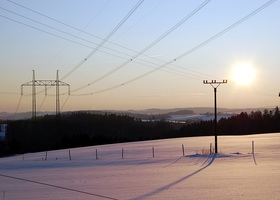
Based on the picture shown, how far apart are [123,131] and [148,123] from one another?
17.4 m

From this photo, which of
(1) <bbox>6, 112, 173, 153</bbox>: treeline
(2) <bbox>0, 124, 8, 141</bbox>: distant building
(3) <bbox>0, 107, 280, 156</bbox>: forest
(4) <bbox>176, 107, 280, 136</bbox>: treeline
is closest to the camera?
(1) <bbox>6, 112, 173, 153</bbox>: treeline

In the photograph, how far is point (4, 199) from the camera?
63.3 ft

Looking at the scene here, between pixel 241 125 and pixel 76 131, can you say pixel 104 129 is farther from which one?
pixel 241 125

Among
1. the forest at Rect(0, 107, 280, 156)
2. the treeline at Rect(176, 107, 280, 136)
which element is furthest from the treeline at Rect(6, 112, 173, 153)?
the treeline at Rect(176, 107, 280, 136)

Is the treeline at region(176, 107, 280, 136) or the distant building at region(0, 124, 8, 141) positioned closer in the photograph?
the distant building at region(0, 124, 8, 141)

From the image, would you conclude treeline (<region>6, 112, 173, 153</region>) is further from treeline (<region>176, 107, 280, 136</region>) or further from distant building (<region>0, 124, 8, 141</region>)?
treeline (<region>176, 107, 280, 136</region>)

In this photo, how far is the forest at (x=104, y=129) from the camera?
102m

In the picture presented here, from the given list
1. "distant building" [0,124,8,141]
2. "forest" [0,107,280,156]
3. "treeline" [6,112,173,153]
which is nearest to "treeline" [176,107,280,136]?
"forest" [0,107,280,156]

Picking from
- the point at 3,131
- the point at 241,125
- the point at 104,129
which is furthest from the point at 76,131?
the point at 241,125

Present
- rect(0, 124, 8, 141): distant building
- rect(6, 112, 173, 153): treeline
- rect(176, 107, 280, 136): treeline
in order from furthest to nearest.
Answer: rect(176, 107, 280, 136): treeline → rect(0, 124, 8, 141): distant building → rect(6, 112, 173, 153): treeline

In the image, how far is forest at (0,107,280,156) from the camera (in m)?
102

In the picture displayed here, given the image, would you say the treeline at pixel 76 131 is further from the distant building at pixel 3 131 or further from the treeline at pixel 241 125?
the treeline at pixel 241 125

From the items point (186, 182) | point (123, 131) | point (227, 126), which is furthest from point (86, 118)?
point (186, 182)

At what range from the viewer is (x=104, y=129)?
525 feet
